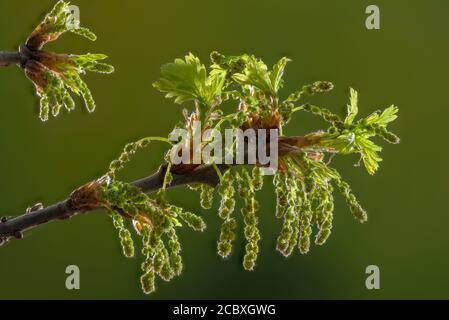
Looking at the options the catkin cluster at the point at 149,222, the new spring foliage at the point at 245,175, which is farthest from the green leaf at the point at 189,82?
the catkin cluster at the point at 149,222

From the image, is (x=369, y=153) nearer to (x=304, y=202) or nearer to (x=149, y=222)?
(x=304, y=202)

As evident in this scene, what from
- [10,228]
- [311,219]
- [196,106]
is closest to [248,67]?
[196,106]

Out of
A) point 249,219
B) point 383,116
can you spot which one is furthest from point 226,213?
point 383,116

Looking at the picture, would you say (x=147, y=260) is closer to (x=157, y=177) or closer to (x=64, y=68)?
(x=157, y=177)

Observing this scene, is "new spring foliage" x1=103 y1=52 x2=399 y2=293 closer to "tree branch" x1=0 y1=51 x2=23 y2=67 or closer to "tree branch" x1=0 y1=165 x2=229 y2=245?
"tree branch" x1=0 y1=165 x2=229 y2=245

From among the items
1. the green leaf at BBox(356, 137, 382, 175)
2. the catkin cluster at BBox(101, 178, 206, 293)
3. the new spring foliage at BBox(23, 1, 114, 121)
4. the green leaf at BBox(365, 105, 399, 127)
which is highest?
the new spring foliage at BBox(23, 1, 114, 121)

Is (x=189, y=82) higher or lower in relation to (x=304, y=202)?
higher

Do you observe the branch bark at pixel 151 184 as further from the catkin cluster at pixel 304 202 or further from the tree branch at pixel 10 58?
the tree branch at pixel 10 58

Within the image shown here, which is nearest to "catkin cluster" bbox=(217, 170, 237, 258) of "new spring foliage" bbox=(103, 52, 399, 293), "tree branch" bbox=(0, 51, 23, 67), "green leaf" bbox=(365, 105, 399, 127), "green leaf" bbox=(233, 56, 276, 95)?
"new spring foliage" bbox=(103, 52, 399, 293)

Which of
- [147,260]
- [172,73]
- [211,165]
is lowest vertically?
[147,260]
